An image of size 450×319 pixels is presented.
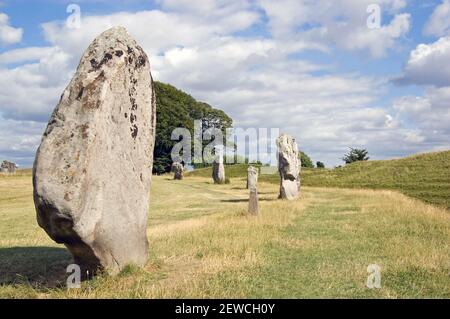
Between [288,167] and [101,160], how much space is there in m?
24.5

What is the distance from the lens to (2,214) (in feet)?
90.9

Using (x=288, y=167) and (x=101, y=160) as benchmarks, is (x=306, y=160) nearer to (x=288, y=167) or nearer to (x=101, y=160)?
(x=288, y=167)

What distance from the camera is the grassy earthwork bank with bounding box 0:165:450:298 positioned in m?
9.44

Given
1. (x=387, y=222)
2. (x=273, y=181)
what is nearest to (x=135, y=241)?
(x=387, y=222)

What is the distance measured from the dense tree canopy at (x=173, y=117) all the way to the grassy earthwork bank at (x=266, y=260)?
4905cm

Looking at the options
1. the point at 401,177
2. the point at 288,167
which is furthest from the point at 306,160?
the point at 288,167

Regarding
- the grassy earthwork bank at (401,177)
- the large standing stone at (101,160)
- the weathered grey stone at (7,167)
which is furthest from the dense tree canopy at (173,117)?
the large standing stone at (101,160)

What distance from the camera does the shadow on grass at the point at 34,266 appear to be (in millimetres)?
10922

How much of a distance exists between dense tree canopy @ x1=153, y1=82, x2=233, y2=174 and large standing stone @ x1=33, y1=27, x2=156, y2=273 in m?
58.5

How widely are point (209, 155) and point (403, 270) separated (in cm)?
6802

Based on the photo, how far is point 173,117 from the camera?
72688mm

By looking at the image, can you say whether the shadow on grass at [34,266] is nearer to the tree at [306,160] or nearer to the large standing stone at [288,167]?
the large standing stone at [288,167]
